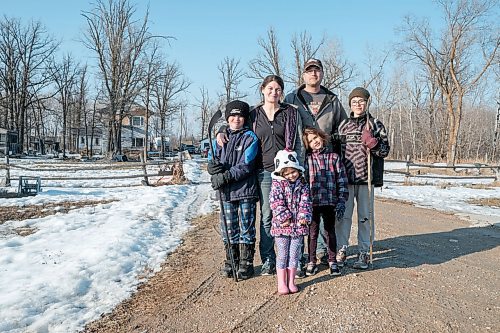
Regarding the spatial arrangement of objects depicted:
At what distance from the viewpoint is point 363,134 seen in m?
4.71

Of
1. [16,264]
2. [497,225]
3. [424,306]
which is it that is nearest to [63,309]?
[16,264]

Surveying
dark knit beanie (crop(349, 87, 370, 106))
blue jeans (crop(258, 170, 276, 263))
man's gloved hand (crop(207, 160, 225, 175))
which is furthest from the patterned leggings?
dark knit beanie (crop(349, 87, 370, 106))

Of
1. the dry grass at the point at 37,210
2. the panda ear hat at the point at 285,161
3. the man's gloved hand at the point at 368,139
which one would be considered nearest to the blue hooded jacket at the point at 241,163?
the panda ear hat at the point at 285,161

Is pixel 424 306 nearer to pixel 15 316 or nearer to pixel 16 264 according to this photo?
pixel 15 316

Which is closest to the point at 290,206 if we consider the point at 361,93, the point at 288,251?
the point at 288,251

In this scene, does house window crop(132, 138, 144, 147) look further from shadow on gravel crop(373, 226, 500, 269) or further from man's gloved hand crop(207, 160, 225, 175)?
man's gloved hand crop(207, 160, 225, 175)

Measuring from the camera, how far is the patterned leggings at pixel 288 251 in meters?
4.03

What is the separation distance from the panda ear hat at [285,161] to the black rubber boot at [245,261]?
961 millimetres

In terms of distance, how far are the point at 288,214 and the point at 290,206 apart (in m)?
0.08

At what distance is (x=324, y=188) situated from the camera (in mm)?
4473

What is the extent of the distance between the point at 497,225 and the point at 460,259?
3565 millimetres

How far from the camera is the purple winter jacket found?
13.2 ft

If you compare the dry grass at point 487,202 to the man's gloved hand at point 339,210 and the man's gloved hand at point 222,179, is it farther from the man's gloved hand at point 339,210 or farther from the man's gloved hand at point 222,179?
the man's gloved hand at point 222,179

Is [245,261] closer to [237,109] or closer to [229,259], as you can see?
[229,259]
